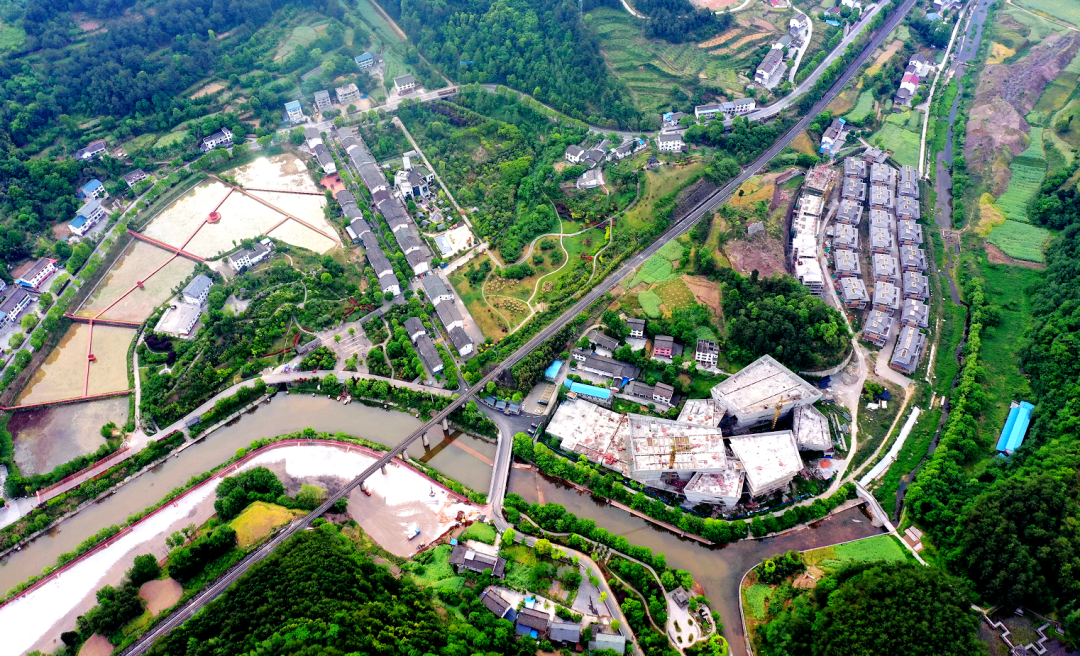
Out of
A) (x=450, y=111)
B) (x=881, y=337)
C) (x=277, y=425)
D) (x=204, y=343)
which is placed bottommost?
(x=881, y=337)

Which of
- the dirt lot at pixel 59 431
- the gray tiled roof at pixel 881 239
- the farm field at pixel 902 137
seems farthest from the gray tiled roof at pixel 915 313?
the dirt lot at pixel 59 431

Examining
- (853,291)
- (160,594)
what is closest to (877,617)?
(853,291)

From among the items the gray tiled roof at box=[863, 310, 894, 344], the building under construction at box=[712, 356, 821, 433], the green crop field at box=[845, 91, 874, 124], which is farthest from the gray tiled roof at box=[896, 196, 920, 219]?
the building under construction at box=[712, 356, 821, 433]

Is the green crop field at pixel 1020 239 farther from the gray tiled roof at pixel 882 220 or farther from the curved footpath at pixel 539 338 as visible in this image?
the curved footpath at pixel 539 338

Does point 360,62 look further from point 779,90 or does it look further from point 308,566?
point 308,566

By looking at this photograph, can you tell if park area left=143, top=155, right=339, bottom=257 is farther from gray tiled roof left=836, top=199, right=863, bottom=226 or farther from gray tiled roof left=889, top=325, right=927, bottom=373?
gray tiled roof left=889, top=325, right=927, bottom=373

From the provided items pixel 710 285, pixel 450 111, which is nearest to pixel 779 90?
pixel 710 285
